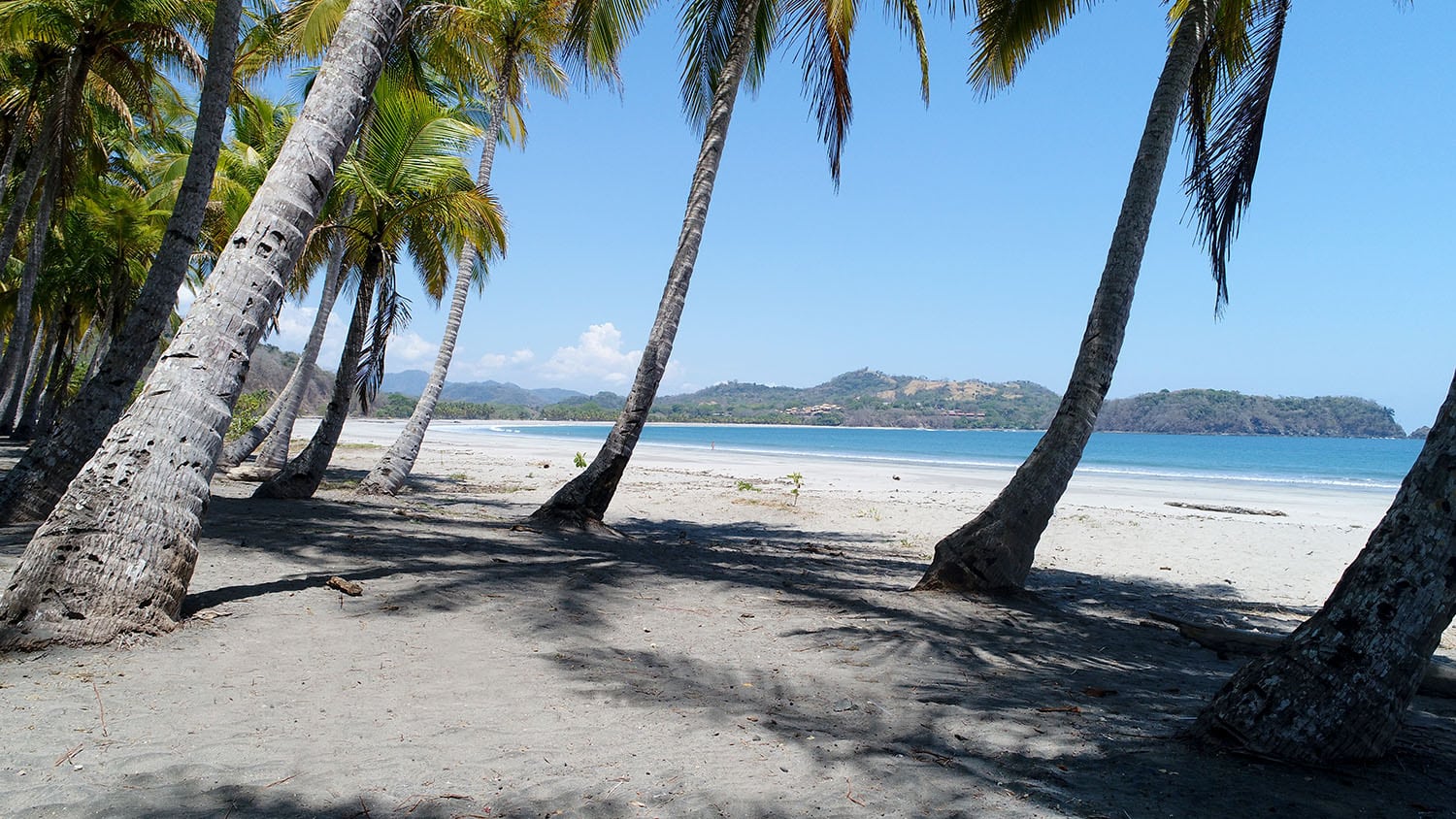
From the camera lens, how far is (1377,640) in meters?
2.80

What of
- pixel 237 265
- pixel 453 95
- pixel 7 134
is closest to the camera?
pixel 237 265

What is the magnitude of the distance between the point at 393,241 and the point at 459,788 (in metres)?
8.70

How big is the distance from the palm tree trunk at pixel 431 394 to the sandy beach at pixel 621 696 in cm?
384

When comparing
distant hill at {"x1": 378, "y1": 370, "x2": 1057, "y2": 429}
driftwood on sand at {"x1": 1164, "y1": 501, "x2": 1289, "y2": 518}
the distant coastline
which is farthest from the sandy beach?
distant hill at {"x1": 378, "y1": 370, "x2": 1057, "y2": 429}

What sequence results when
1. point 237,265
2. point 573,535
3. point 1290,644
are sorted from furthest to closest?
point 573,535
point 237,265
point 1290,644

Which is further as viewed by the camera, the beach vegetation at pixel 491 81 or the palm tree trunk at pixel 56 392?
the palm tree trunk at pixel 56 392

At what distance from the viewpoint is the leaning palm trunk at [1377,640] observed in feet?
9.08

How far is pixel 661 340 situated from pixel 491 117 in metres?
7.14

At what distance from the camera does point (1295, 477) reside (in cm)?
3619

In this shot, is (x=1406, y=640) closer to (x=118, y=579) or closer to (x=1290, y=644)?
(x=1290, y=644)

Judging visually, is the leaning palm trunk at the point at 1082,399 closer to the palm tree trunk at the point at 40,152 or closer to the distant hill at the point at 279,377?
the palm tree trunk at the point at 40,152

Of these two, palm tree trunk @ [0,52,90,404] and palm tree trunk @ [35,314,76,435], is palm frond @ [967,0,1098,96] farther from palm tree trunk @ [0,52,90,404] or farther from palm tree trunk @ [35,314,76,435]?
palm tree trunk @ [35,314,76,435]

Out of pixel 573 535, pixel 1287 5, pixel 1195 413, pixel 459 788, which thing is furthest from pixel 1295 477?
pixel 1195 413

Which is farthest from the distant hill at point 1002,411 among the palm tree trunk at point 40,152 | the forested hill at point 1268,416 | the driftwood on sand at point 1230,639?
the driftwood on sand at point 1230,639
